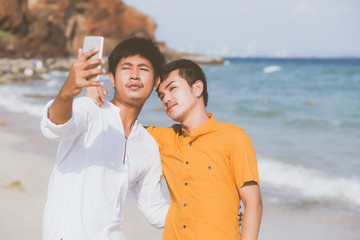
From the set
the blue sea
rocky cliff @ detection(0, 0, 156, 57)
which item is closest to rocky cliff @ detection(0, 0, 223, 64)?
rocky cliff @ detection(0, 0, 156, 57)

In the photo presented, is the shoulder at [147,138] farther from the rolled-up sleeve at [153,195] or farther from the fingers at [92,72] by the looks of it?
the fingers at [92,72]

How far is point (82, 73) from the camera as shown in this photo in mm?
1852

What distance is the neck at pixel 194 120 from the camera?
2645mm

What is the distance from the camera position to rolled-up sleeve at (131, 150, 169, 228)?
9.12 ft

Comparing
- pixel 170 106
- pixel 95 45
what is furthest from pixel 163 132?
pixel 95 45

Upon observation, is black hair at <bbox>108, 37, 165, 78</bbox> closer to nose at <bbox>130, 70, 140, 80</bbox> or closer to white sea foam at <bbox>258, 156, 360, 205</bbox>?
nose at <bbox>130, 70, 140, 80</bbox>

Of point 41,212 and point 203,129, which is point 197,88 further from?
point 41,212

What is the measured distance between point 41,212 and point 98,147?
2746 mm

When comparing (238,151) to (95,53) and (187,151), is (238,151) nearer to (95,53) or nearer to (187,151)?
(187,151)

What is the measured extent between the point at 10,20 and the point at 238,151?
4607 centimetres

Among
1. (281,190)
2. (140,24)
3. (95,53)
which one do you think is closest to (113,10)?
(140,24)

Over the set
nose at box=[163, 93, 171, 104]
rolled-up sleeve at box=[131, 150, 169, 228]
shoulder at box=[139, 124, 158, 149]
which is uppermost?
nose at box=[163, 93, 171, 104]

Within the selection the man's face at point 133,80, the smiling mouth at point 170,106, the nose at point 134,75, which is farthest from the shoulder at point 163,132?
the nose at point 134,75

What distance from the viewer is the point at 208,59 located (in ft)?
280
